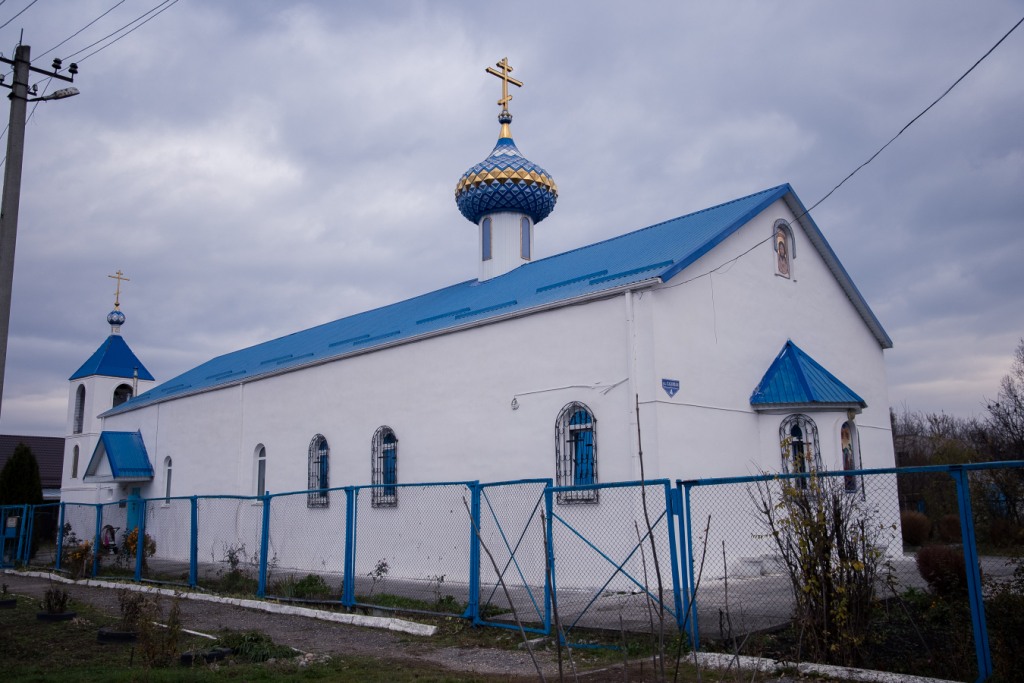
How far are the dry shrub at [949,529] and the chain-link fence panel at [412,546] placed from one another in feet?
28.9

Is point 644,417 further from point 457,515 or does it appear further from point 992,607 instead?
point 992,607

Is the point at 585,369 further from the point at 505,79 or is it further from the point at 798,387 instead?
the point at 505,79

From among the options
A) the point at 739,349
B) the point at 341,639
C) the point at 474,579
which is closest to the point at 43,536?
the point at 341,639

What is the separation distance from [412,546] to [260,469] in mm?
7188

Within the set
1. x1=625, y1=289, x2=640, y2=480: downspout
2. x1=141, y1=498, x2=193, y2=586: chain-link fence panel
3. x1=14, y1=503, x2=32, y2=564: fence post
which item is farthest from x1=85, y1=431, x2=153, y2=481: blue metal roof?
x1=625, y1=289, x2=640, y2=480: downspout

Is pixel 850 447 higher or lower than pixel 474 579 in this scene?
higher

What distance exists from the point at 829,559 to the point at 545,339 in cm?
698

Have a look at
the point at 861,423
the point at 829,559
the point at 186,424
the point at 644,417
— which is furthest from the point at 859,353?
the point at 186,424

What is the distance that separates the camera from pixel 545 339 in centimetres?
1371

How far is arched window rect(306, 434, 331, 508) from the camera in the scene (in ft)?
59.3

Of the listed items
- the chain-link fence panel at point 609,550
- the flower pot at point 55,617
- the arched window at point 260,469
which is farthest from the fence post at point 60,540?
the chain-link fence panel at point 609,550

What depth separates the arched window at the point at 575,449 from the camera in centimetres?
1281

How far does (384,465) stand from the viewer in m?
16.6

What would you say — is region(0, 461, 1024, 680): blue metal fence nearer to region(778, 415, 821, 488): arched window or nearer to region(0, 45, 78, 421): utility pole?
region(778, 415, 821, 488): arched window
